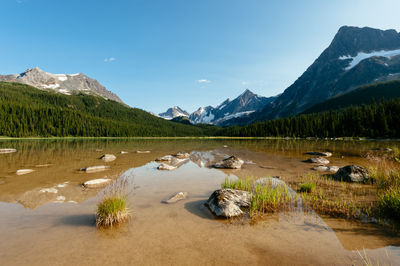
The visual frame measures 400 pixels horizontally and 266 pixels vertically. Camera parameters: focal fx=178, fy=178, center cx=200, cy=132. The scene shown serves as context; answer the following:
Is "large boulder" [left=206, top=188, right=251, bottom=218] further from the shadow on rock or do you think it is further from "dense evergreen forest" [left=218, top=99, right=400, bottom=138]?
"dense evergreen forest" [left=218, top=99, right=400, bottom=138]

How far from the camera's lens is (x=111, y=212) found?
22.9 ft

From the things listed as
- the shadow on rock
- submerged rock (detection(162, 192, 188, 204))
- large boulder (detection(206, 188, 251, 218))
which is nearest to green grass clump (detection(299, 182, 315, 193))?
large boulder (detection(206, 188, 251, 218))

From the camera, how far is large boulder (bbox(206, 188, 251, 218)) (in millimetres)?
8062

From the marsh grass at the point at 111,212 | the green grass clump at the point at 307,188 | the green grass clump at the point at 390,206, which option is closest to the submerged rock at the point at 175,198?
the marsh grass at the point at 111,212

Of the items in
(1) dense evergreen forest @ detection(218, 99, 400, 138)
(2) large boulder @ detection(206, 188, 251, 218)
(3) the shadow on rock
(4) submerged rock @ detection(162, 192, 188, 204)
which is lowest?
(3) the shadow on rock

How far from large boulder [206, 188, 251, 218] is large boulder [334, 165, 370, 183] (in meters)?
9.22

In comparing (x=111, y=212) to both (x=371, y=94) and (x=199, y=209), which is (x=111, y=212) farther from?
(x=371, y=94)

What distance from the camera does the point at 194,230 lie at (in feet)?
22.5

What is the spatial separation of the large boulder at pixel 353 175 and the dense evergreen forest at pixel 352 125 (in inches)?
3790

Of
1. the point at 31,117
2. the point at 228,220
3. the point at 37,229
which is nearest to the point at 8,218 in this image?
the point at 37,229

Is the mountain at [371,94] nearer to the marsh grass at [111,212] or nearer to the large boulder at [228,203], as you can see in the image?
the large boulder at [228,203]

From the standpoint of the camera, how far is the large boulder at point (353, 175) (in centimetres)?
1294

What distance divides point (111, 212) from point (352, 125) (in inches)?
4870

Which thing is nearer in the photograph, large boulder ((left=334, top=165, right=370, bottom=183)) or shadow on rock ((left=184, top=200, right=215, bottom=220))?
shadow on rock ((left=184, top=200, right=215, bottom=220))
